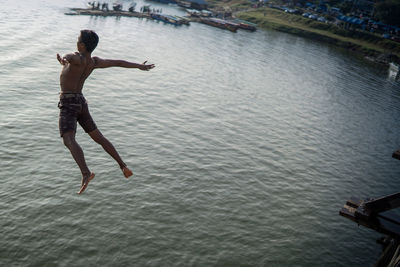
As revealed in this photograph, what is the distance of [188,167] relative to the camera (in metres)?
24.2

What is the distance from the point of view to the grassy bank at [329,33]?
10121 cm

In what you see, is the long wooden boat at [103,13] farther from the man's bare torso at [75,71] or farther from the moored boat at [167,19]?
the man's bare torso at [75,71]

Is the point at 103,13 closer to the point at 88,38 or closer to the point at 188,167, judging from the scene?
the point at 188,167

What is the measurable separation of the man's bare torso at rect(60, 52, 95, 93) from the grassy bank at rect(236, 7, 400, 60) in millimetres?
100505

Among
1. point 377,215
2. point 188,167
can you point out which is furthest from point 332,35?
point 377,215

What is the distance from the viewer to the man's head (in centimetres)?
920

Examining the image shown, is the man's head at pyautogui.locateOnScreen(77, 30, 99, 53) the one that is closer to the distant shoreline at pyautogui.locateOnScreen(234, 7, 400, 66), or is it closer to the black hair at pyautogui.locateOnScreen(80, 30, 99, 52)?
the black hair at pyautogui.locateOnScreen(80, 30, 99, 52)

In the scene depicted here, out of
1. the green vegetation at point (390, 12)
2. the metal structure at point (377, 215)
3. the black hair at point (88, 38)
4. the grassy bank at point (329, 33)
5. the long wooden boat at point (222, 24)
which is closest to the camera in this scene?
the black hair at point (88, 38)

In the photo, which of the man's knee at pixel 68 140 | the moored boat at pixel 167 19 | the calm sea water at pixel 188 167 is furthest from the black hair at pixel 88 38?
the moored boat at pixel 167 19

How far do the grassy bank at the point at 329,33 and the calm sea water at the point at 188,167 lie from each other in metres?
52.5

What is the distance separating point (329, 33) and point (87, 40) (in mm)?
114444

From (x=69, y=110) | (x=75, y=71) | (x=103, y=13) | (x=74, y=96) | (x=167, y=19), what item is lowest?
(x=103, y=13)

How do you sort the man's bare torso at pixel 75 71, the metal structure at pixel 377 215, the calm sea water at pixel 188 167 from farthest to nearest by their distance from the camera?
the calm sea water at pixel 188 167 < the metal structure at pixel 377 215 < the man's bare torso at pixel 75 71

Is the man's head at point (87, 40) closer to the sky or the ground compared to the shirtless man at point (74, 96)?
closer to the sky
